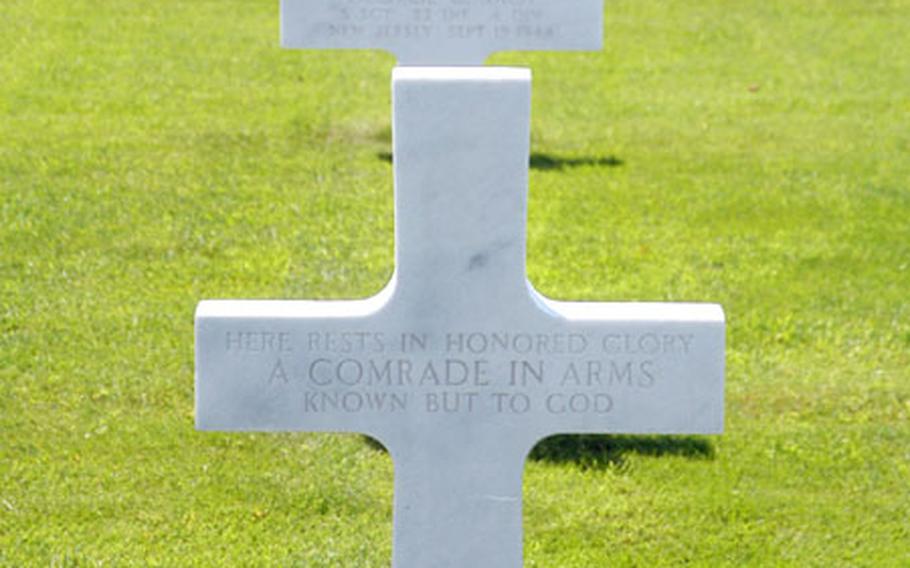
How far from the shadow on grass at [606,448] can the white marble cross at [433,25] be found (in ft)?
10.4

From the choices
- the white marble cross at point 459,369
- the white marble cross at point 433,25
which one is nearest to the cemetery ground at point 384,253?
the white marble cross at point 433,25

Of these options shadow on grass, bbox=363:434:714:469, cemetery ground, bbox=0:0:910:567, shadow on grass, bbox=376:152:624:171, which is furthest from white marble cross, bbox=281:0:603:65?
shadow on grass, bbox=363:434:714:469

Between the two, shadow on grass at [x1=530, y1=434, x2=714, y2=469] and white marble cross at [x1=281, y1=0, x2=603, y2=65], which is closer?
shadow on grass at [x1=530, y1=434, x2=714, y2=469]

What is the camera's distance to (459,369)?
438 cm

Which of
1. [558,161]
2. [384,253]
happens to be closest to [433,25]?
[384,253]

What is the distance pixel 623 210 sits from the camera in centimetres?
958

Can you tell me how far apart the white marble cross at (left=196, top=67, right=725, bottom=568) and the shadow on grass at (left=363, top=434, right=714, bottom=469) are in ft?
5.95

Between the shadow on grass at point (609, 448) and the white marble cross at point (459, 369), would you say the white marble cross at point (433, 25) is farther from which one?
the white marble cross at point (459, 369)

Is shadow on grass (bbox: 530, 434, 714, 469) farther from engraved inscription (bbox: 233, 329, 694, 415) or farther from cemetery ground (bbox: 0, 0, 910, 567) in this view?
engraved inscription (bbox: 233, 329, 694, 415)

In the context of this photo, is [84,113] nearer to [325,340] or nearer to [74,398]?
[74,398]

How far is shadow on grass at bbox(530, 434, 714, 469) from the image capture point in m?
6.27

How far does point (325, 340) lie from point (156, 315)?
3.38 meters

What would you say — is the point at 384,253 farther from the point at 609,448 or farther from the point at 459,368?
the point at 459,368

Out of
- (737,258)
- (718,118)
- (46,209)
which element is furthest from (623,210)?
(46,209)
